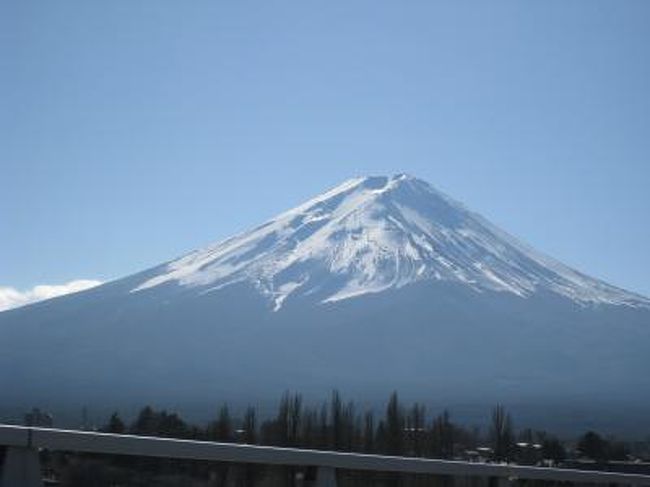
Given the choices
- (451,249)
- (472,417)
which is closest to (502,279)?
(451,249)

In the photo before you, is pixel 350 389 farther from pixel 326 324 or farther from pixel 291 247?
pixel 291 247

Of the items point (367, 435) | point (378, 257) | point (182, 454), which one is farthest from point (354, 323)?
point (182, 454)

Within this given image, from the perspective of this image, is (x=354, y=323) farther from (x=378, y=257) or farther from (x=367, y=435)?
(x=367, y=435)

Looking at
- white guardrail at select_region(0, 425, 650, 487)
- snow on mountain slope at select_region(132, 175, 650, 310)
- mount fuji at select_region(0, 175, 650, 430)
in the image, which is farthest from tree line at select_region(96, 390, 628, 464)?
snow on mountain slope at select_region(132, 175, 650, 310)

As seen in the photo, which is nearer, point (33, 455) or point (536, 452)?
point (33, 455)

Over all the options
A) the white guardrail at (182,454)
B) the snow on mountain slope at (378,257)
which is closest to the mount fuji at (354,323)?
the snow on mountain slope at (378,257)
